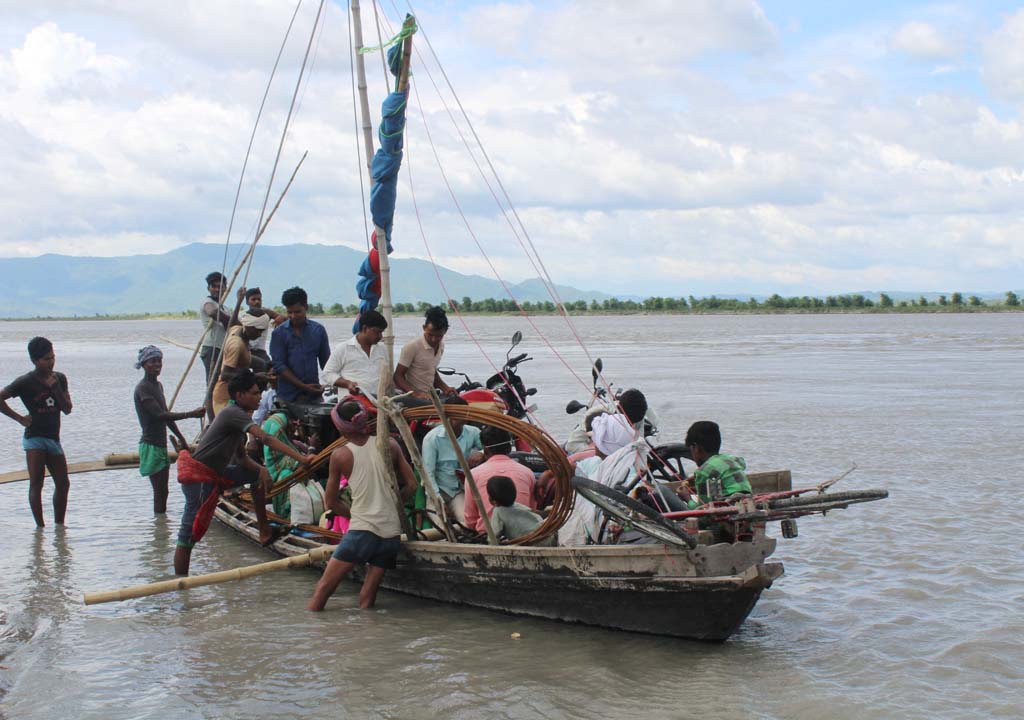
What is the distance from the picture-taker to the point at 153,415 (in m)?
8.72

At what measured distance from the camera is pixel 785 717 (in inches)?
197

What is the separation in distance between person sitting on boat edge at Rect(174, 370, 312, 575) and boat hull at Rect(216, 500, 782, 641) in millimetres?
1342

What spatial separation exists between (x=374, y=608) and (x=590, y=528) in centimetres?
171

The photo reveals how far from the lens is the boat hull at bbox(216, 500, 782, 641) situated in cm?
537

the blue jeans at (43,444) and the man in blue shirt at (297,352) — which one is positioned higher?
the man in blue shirt at (297,352)

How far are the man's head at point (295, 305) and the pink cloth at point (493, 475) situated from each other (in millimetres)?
2424

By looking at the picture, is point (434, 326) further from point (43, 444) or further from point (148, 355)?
point (43, 444)

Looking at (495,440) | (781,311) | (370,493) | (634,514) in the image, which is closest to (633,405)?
(495,440)

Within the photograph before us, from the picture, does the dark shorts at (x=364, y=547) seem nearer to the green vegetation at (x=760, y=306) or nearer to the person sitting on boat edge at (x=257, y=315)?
the person sitting on boat edge at (x=257, y=315)

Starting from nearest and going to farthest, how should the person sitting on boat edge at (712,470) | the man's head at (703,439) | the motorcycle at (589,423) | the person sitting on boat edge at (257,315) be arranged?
the person sitting on boat edge at (712,470) < the man's head at (703,439) < the motorcycle at (589,423) < the person sitting on boat edge at (257,315)

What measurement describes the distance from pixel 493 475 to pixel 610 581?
1.20 m

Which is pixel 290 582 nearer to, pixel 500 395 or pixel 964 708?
pixel 500 395

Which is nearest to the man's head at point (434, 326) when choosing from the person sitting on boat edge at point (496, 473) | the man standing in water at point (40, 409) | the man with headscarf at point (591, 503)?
the person sitting on boat edge at point (496, 473)

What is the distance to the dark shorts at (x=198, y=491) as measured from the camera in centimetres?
709
